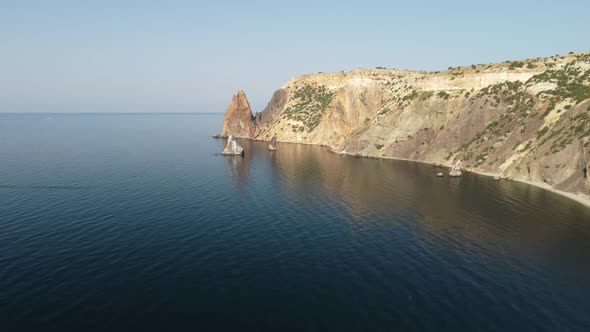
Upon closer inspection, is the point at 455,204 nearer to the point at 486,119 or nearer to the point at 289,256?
the point at 289,256

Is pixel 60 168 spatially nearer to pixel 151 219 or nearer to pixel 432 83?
pixel 151 219

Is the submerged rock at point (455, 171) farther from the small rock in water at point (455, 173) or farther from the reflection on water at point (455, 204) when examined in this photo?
the reflection on water at point (455, 204)

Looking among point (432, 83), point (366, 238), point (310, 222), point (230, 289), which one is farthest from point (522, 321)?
point (432, 83)

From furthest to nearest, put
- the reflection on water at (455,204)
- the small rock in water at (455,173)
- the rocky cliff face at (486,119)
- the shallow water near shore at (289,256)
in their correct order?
1. the small rock in water at (455,173)
2. the rocky cliff face at (486,119)
3. the reflection on water at (455,204)
4. the shallow water near shore at (289,256)

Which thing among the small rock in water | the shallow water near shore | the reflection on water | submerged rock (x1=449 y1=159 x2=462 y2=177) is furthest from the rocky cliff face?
the shallow water near shore

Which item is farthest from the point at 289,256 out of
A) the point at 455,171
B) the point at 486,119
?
the point at 486,119

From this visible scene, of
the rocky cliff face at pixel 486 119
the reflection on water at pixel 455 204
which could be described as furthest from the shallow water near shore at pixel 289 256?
Answer: the rocky cliff face at pixel 486 119
